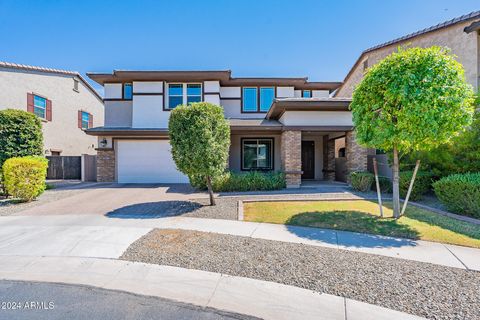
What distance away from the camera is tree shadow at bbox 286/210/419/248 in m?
4.92

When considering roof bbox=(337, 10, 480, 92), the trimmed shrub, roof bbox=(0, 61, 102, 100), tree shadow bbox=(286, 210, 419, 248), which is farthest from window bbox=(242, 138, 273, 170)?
roof bbox=(0, 61, 102, 100)

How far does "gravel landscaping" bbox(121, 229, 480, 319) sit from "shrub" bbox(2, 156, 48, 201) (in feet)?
22.1

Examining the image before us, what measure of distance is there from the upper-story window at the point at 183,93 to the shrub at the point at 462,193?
13223mm

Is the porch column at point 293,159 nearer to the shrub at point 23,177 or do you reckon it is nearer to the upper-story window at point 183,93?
the upper-story window at point 183,93

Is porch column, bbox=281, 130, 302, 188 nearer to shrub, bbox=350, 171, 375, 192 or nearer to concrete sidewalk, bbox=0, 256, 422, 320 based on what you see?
shrub, bbox=350, 171, 375, 192

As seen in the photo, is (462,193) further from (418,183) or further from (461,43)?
(461,43)

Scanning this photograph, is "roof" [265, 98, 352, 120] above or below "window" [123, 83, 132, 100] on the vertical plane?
below

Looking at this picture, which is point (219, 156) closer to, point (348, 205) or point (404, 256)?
point (348, 205)

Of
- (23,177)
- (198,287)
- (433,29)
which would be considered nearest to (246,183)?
(198,287)

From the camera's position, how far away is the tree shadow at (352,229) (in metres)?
4.92

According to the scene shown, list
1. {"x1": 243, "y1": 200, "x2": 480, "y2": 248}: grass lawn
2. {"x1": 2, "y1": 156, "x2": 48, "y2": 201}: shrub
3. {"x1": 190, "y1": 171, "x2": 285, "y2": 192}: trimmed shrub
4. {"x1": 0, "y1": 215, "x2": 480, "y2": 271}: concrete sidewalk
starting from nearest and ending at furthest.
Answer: {"x1": 0, "y1": 215, "x2": 480, "y2": 271}: concrete sidewalk → {"x1": 243, "y1": 200, "x2": 480, "y2": 248}: grass lawn → {"x1": 2, "y1": 156, "x2": 48, "y2": 201}: shrub → {"x1": 190, "y1": 171, "x2": 285, "y2": 192}: trimmed shrub

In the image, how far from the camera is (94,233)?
5.35 meters

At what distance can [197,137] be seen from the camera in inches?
277

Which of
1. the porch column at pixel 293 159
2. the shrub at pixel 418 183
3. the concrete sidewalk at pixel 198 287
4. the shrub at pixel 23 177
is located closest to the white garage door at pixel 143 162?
the shrub at pixel 23 177
